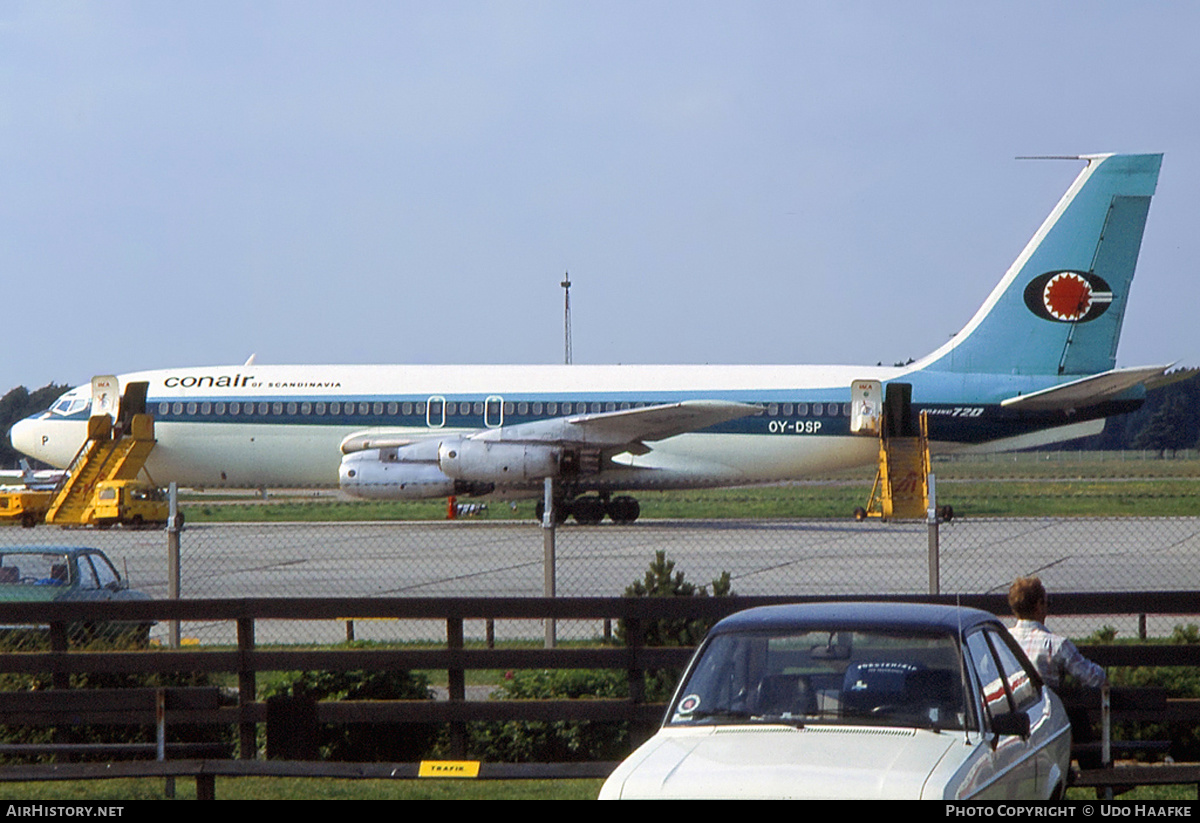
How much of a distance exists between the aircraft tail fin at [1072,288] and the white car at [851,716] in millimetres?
26983

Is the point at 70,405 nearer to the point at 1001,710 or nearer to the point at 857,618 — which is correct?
the point at 857,618

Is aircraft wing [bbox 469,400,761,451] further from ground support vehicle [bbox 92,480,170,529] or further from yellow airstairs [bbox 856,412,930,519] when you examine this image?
ground support vehicle [bbox 92,480,170,529]

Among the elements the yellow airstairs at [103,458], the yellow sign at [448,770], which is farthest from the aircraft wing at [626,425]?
the yellow sign at [448,770]

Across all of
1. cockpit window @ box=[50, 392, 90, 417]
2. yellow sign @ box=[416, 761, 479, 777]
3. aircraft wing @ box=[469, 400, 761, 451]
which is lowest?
yellow sign @ box=[416, 761, 479, 777]

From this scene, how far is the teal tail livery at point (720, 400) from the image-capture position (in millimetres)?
31156

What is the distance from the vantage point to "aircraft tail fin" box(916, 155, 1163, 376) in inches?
1228

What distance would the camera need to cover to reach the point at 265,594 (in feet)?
45.7

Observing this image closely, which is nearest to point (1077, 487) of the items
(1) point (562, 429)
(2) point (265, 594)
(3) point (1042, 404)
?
(3) point (1042, 404)

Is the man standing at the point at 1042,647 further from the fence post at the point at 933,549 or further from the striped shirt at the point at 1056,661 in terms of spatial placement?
the fence post at the point at 933,549

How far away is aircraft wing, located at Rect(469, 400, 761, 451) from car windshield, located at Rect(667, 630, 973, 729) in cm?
2259

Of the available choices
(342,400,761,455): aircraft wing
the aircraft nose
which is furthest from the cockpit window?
(342,400,761,455): aircraft wing

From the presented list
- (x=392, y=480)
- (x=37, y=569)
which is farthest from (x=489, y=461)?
(x=37, y=569)
